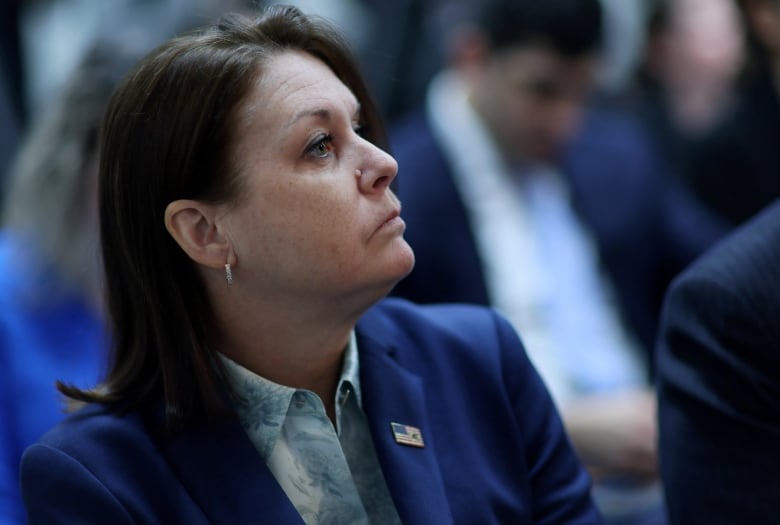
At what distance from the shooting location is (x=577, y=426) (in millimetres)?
2523

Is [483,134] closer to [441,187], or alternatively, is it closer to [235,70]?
[441,187]

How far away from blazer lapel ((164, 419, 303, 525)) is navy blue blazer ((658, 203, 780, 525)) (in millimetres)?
597

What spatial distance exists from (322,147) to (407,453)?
412 mm

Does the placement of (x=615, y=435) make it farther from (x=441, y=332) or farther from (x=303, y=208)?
(x=303, y=208)

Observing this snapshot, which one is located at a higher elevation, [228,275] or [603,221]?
[228,275]

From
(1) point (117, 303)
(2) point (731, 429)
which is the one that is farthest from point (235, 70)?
(2) point (731, 429)

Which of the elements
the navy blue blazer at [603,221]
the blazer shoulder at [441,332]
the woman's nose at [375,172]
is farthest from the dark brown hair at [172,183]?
the navy blue blazer at [603,221]

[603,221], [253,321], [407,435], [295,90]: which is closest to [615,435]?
[603,221]

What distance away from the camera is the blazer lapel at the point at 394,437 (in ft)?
4.90

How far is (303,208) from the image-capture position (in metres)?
1.45

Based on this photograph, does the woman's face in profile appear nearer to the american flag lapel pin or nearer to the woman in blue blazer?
the woman in blue blazer

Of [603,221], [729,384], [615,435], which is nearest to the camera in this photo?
[729,384]

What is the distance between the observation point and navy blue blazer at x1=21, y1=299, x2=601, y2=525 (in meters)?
1.43

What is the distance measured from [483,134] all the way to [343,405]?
58.1 inches
